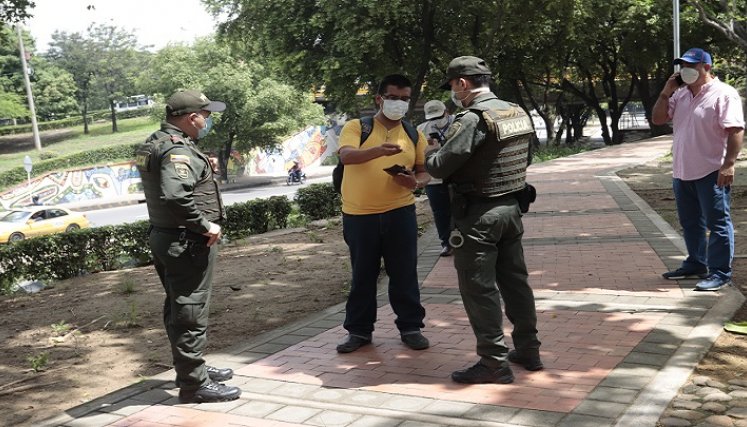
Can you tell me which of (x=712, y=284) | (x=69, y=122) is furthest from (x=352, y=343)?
(x=69, y=122)

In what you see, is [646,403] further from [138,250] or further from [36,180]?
[36,180]

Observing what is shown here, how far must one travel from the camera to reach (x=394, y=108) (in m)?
4.73

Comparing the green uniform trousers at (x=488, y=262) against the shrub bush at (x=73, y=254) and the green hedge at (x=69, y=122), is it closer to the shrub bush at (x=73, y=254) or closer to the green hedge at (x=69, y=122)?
the shrub bush at (x=73, y=254)

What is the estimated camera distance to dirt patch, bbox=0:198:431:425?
15.9 ft

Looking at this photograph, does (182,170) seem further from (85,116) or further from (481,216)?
(85,116)

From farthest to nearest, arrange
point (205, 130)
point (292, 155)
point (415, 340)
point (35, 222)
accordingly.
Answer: point (292, 155) < point (35, 222) < point (415, 340) < point (205, 130)

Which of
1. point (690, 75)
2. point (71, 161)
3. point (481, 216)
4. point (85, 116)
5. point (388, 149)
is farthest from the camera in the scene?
point (85, 116)

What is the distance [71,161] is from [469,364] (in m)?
42.7

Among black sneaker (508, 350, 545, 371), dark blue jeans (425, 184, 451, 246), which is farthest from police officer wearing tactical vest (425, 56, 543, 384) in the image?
dark blue jeans (425, 184, 451, 246)

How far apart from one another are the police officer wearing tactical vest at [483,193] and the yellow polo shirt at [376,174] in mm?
607

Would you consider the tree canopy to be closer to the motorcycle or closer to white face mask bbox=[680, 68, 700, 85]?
white face mask bbox=[680, 68, 700, 85]

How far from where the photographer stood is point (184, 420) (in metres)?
3.97

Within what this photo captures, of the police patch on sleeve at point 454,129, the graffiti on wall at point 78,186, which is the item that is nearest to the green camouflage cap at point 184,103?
the police patch on sleeve at point 454,129

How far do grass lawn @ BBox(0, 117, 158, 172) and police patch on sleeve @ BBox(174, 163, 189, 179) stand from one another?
44.1m
